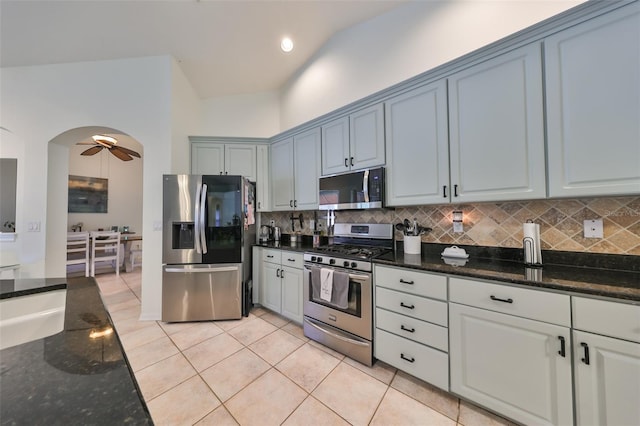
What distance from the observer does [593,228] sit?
5.02 feet

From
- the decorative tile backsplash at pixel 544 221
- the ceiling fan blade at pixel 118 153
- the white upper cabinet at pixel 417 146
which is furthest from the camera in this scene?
the ceiling fan blade at pixel 118 153

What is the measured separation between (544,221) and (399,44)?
7.11 feet

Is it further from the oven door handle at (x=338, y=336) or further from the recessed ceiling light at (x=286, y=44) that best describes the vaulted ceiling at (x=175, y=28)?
the oven door handle at (x=338, y=336)

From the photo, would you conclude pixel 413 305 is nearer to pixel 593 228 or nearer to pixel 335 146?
pixel 593 228

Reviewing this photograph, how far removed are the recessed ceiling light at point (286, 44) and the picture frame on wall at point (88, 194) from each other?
5.65 m

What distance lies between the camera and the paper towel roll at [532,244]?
1560mm

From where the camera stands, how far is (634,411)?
1.06 meters

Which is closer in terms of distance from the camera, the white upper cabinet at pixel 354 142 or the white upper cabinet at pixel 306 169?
the white upper cabinet at pixel 354 142

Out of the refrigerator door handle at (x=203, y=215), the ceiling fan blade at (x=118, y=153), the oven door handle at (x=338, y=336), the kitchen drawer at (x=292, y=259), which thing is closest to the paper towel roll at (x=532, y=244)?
the oven door handle at (x=338, y=336)

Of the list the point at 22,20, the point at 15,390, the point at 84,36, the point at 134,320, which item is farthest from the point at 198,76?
the point at 15,390

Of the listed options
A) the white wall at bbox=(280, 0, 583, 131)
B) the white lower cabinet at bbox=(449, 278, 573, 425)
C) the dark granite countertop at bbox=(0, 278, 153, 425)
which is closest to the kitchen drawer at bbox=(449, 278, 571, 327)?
the white lower cabinet at bbox=(449, 278, 573, 425)

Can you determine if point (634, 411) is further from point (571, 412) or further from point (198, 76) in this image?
point (198, 76)

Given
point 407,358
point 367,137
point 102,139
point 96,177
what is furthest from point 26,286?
point 96,177

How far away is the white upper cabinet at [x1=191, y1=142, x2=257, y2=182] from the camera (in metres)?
3.24
